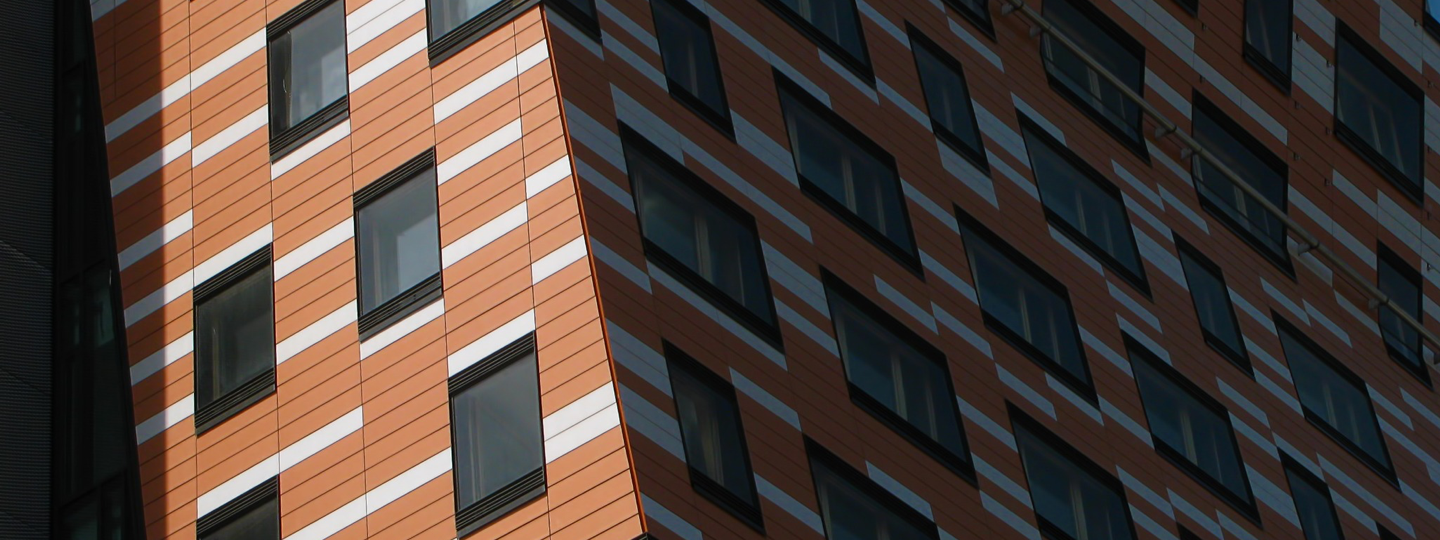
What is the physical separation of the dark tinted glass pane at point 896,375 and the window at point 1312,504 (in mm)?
11713

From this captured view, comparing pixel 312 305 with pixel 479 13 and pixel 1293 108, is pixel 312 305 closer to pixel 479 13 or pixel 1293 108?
pixel 479 13

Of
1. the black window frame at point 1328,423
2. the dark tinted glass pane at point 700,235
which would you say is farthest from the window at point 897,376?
the black window frame at point 1328,423

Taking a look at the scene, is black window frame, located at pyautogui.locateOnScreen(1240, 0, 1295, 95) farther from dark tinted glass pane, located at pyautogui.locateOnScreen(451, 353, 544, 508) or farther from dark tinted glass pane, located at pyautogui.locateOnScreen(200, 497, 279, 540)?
dark tinted glass pane, located at pyautogui.locateOnScreen(200, 497, 279, 540)

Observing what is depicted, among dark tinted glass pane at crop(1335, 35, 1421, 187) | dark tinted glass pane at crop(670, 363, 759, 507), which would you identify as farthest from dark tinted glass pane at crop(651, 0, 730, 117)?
dark tinted glass pane at crop(1335, 35, 1421, 187)

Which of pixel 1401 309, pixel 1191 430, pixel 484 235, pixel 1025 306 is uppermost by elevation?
pixel 1401 309

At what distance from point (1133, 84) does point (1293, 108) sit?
19.8ft

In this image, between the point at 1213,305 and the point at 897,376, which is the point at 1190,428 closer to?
the point at 1213,305

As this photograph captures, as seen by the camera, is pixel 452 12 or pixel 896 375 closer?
pixel 452 12

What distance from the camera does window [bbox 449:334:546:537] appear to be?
1487 inches

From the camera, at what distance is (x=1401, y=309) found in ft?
200

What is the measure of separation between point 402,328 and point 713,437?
537 centimetres

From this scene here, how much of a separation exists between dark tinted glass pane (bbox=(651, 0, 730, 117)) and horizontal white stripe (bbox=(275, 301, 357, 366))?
6900 millimetres

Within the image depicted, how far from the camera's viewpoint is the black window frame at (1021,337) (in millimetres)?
47938

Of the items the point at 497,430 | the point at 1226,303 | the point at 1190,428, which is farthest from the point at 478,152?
the point at 1226,303
